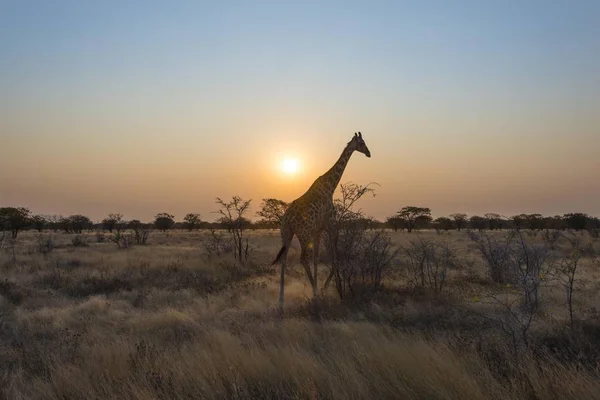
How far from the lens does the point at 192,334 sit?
7734 millimetres

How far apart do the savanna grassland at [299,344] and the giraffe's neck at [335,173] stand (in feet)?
9.35

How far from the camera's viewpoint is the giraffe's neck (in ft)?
40.3

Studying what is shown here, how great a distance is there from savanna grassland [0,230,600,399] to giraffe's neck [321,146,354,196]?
9.35 feet

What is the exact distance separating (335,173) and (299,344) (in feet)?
22.1

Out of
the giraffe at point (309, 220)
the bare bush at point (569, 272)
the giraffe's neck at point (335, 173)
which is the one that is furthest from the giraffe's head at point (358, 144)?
the bare bush at point (569, 272)

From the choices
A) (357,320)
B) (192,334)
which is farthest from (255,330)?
(357,320)

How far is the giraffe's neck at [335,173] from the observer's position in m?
12.3

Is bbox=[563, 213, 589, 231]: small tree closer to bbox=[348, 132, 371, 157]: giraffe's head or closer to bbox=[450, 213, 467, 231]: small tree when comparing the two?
bbox=[450, 213, 467, 231]: small tree

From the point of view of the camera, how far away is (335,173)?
41.1 feet

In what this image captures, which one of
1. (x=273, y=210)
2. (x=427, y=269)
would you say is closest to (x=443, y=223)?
(x=273, y=210)

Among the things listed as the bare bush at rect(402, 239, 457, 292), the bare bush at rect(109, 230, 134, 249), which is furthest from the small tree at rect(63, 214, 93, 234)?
the bare bush at rect(402, 239, 457, 292)

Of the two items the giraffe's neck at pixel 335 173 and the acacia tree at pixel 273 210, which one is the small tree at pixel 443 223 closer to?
the acacia tree at pixel 273 210

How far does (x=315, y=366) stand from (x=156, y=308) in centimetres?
756

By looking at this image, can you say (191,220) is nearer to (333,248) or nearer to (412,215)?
(412,215)
